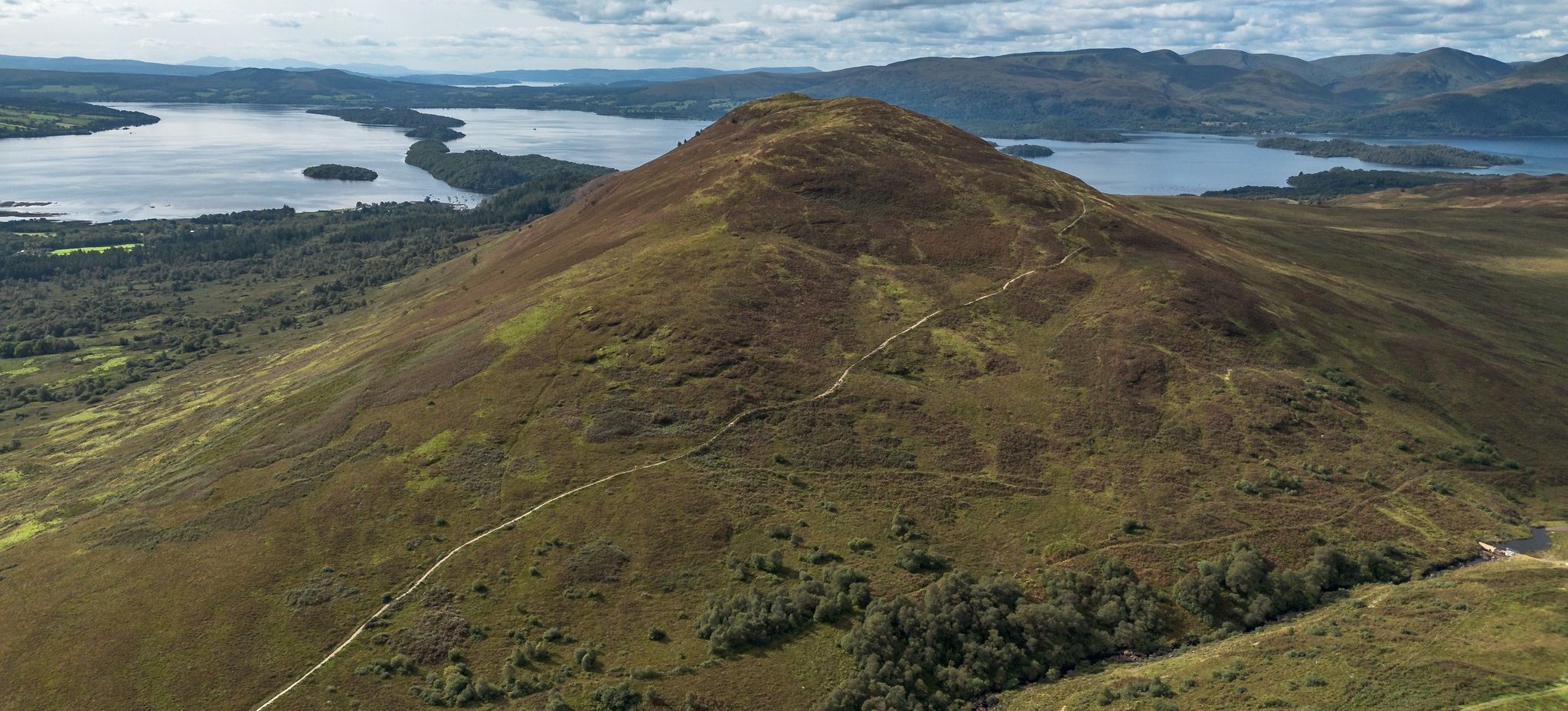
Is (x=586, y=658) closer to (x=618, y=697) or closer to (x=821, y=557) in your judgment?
(x=618, y=697)

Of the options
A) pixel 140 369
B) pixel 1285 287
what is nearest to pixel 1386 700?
pixel 1285 287

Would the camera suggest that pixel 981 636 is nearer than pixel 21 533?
Yes

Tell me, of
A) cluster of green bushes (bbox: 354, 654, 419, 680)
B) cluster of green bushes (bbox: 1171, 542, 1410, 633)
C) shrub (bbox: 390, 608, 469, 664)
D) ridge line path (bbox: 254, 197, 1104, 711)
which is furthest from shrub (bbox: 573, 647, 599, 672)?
cluster of green bushes (bbox: 1171, 542, 1410, 633)

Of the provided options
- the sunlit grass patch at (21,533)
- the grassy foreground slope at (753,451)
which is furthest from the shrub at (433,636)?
the sunlit grass patch at (21,533)

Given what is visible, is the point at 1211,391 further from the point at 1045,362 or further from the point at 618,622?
the point at 618,622

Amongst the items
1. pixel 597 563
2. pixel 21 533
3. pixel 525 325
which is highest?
pixel 525 325

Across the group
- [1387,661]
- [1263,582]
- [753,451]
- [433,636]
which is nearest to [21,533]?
[433,636]
